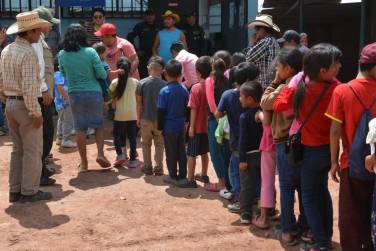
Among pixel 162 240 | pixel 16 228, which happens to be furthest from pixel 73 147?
pixel 162 240

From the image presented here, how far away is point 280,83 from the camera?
14.7 ft

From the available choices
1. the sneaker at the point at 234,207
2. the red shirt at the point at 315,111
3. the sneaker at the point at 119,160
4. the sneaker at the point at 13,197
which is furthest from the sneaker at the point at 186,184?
the red shirt at the point at 315,111

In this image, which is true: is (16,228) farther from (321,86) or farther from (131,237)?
(321,86)

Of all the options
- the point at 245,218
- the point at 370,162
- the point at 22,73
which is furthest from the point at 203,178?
the point at 370,162

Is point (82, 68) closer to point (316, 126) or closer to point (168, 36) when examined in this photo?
point (168, 36)

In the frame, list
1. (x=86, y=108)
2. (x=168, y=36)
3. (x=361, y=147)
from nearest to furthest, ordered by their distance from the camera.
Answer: (x=361, y=147), (x=86, y=108), (x=168, y=36)

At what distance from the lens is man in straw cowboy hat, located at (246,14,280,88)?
5.94 meters

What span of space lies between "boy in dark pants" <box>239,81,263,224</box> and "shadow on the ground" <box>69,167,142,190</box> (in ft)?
6.60

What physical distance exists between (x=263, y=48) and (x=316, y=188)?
7.04 feet

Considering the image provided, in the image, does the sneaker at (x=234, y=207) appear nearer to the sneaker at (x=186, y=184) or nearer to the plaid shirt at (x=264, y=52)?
the sneaker at (x=186, y=184)

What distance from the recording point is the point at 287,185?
4.47 meters

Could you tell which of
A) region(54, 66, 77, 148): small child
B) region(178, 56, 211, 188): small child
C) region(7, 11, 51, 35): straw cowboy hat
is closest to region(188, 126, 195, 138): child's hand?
region(178, 56, 211, 188): small child

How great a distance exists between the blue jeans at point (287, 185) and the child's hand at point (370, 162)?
33.7 inches

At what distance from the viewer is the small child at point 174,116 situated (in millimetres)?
6266
